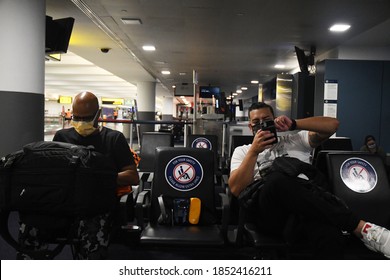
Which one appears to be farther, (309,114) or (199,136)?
(309,114)

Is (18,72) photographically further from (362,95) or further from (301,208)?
(362,95)

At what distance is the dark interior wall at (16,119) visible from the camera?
357 cm

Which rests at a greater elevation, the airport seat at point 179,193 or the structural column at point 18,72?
the structural column at point 18,72

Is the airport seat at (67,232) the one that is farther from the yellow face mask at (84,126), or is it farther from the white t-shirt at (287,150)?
the white t-shirt at (287,150)

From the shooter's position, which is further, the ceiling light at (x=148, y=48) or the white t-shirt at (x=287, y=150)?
the ceiling light at (x=148, y=48)

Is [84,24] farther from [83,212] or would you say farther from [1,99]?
[83,212]

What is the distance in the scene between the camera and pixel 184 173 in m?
2.54

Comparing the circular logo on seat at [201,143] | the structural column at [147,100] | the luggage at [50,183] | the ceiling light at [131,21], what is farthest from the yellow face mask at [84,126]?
the structural column at [147,100]

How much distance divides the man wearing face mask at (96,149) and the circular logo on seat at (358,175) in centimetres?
132

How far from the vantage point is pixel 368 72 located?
6.72 meters

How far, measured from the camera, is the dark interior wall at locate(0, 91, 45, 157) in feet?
11.7

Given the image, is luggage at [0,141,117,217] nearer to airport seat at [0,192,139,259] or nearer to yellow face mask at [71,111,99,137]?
airport seat at [0,192,139,259]

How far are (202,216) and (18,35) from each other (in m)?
2.67
